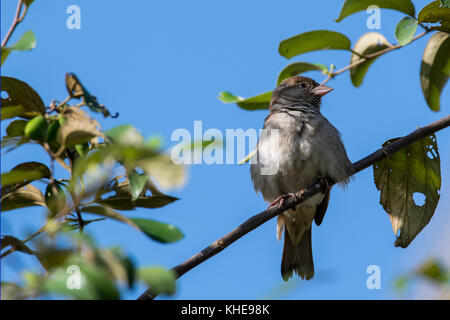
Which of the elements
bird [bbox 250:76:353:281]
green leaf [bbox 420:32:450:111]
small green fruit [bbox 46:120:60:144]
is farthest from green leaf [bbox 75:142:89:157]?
bird [bbox 250:76:353:281]

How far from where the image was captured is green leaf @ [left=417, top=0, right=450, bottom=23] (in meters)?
2.80

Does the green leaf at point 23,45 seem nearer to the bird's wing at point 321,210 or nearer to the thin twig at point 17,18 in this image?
the thin twig at point 17,18

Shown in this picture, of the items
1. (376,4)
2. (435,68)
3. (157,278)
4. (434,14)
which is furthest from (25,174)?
(435,68)

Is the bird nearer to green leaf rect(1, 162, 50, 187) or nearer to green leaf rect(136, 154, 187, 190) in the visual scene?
green leaf rect(1, 162, 50, 187)

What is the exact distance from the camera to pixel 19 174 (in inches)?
60.8

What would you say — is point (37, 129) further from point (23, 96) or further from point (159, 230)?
point (159, 230)

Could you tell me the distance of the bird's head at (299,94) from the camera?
5430 millimetres

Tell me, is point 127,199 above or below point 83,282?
above

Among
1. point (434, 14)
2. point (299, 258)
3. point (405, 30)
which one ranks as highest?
point (434, 14)

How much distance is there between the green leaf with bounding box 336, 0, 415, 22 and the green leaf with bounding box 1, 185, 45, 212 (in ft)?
5.90

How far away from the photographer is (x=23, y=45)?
5.27 ft

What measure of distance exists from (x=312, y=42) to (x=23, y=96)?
5.44ft

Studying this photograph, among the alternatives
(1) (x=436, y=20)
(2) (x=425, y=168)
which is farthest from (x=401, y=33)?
(2) (x=425, y=168)
